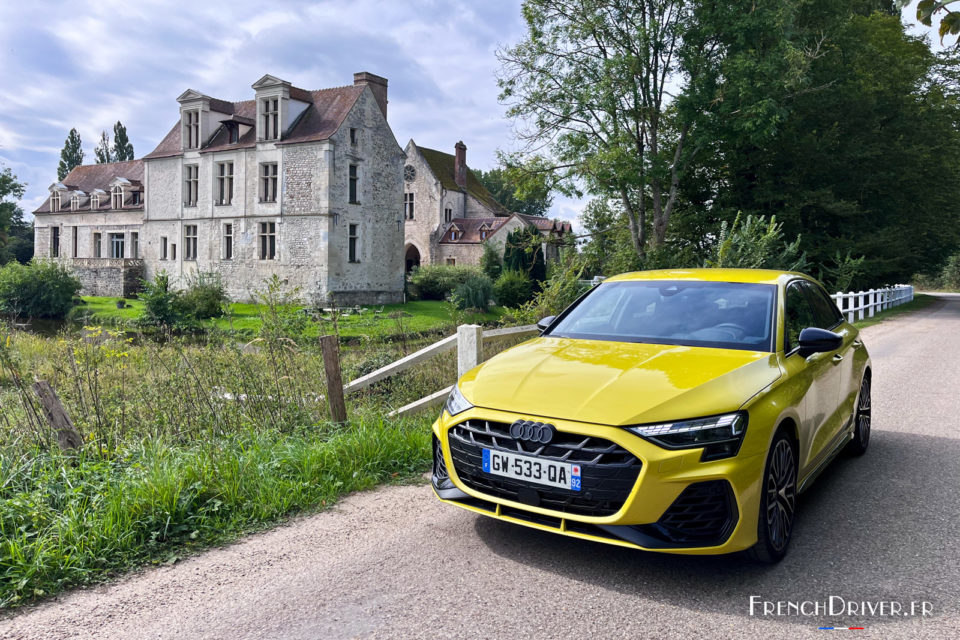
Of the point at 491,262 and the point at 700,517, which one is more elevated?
the point at 491,262

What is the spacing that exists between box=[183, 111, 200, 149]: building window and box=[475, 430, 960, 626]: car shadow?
4123cm

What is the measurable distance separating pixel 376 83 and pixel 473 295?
47.5ft

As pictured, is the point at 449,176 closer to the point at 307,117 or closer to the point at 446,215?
the point at 446,215

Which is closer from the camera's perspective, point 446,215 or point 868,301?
point 868,301

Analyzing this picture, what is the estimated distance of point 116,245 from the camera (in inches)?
1864

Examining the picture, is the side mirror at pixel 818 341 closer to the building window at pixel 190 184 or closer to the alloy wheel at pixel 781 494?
the alloy wheel at pixel 781 494

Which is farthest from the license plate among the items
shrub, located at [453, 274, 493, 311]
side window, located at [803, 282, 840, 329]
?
shrub, located at [453, 274, 493, 311]

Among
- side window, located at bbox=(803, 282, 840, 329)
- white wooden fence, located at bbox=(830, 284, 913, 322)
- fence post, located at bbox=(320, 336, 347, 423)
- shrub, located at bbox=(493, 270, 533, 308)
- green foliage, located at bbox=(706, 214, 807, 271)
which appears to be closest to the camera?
side window, located at bbox=(803, 282, 840, 329)

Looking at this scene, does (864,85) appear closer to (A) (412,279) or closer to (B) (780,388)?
(A) (412,279)

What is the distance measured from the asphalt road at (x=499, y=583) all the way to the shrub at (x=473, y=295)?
96.6 ft

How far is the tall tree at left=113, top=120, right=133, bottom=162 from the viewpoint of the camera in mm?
82938

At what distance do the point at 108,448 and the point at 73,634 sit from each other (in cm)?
278

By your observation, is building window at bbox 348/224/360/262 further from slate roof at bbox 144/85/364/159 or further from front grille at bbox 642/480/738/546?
front grille at bbox 642/480/738/546

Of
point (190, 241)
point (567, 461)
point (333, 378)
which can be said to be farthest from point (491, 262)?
point (567, 461)
